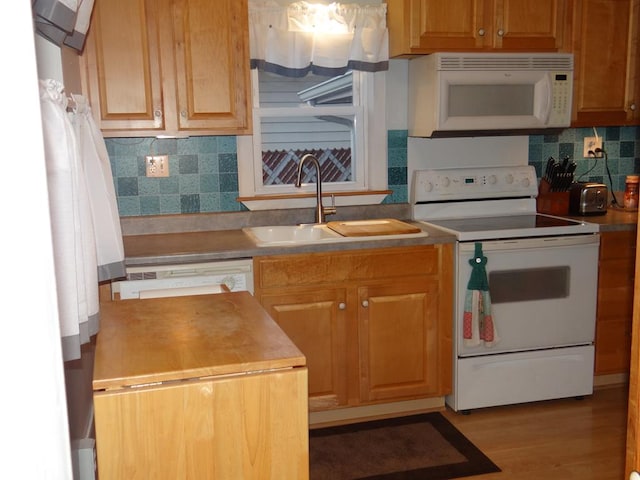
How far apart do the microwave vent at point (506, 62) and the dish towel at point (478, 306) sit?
0.90 metres

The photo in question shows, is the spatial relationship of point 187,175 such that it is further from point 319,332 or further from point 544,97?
point 544,97

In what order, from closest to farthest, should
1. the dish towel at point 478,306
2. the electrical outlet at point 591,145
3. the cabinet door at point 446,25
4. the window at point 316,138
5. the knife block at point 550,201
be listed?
the dish towel at point 478,306 → the cabinet door at point 446,25 → the window at point 316,138 → the knife block at point 550,201 → the electrical outlet at point 591,145

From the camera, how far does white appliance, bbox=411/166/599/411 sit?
126 inches

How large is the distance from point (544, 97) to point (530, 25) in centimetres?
38

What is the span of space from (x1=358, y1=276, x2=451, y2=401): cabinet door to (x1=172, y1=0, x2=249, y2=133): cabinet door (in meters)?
1.05

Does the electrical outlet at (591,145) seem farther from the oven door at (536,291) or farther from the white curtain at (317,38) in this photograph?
the white curtain at (317,38)

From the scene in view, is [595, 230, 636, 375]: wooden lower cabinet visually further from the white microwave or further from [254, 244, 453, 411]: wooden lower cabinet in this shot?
[254, 244, 453, 411]: wooden lower cabinet

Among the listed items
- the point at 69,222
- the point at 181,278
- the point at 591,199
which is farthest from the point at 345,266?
the point at 69,222

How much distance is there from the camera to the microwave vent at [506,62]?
10.8 ft

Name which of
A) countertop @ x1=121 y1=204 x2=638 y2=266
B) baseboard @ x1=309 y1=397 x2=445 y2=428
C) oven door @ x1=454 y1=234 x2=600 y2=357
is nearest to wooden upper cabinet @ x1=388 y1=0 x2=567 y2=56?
countertop @ x1=121 y1=204 x2=638 y2=266

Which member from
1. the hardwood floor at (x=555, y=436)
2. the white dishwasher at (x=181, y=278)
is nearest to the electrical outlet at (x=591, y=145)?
the hardwood floor at (x=555, y=436)

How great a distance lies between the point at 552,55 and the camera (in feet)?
11.1

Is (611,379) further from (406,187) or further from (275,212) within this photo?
(275,212)

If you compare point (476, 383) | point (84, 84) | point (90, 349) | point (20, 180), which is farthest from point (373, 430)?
point (20, 180)
